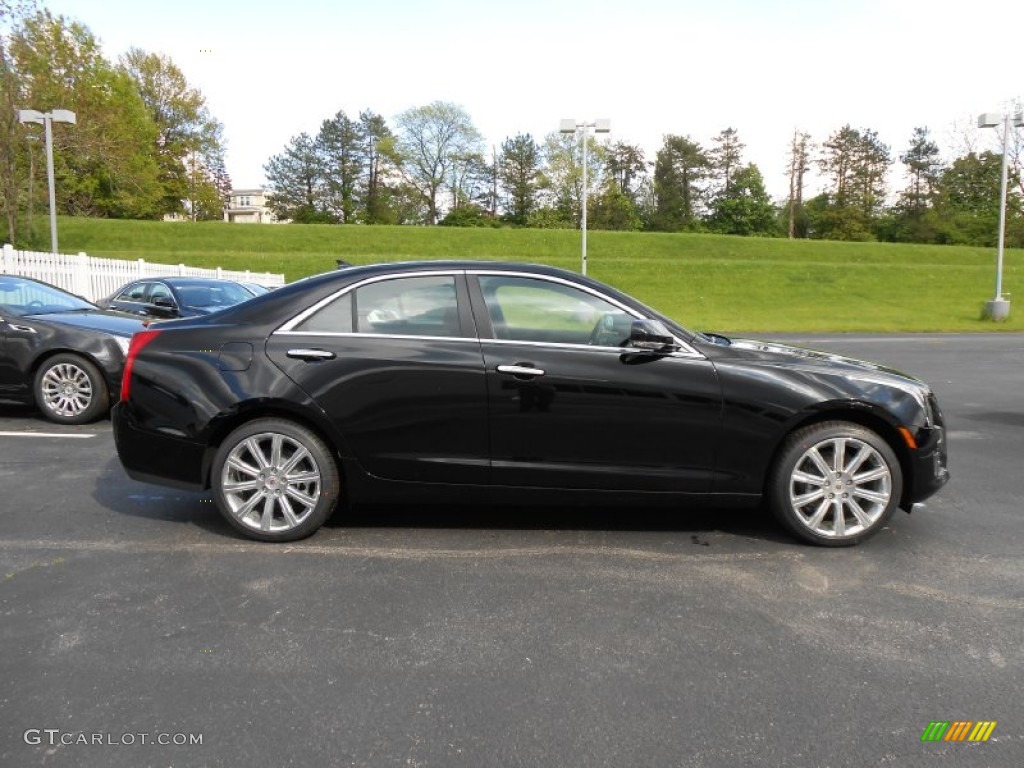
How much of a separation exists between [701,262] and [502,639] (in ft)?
135

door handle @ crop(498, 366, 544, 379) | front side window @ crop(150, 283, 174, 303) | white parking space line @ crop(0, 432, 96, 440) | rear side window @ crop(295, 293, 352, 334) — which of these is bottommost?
white parking space line @ crop(0, 432, 96, 440)

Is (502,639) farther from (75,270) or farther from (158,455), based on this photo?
(75,270)

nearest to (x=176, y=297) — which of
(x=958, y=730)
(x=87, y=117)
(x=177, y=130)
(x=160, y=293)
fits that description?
(x=160, y=293)

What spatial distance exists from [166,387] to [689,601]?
3032mm

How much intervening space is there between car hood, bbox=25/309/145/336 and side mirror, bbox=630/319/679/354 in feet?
17.9

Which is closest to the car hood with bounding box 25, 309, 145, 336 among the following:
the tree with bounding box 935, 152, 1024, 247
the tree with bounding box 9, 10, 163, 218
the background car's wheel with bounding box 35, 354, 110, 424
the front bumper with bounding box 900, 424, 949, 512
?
the background car's wheel with bounding box 35, 354, 110, 424

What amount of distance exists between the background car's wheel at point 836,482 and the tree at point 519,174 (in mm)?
87582

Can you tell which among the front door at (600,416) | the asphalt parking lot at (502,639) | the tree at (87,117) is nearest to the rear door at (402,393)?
the front door at (600,416)

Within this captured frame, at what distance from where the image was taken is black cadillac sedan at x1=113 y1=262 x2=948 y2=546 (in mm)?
4090

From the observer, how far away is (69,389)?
740 centimetres

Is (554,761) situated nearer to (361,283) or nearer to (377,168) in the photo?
(361,283)

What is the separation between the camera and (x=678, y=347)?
414 centimetres

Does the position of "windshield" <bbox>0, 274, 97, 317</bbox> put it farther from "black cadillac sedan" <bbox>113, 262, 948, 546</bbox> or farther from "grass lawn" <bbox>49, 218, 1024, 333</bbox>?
"grass lawn" <bbox>49, 218, 1024, 333</bbox>

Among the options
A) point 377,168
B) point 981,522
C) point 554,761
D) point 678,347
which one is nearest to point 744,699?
point 554,761
